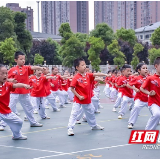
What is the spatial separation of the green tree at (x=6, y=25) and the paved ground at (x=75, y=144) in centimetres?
3419

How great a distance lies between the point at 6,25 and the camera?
4253 cm

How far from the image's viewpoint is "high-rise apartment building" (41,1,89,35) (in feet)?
365

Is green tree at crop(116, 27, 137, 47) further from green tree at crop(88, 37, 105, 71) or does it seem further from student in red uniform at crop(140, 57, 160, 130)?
student in red uniform at crop(140, 57, 160, 130)

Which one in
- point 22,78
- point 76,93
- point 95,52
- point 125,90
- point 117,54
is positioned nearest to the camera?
point 76,93

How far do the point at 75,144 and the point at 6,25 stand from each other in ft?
121

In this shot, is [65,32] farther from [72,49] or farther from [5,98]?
[5,98]

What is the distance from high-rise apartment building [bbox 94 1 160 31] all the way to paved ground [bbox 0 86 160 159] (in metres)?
95.4

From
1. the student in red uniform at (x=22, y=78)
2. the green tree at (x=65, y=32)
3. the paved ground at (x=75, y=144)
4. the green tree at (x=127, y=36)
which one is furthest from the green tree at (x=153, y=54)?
the student in red uniform at (x=22, y=78)

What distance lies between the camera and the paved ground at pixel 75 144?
638cm

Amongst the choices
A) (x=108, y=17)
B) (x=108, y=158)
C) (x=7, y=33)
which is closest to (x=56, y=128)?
(x=108, y=158)

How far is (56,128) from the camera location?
9461 mm

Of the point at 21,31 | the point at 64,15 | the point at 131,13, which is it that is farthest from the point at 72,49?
the point at 64,15

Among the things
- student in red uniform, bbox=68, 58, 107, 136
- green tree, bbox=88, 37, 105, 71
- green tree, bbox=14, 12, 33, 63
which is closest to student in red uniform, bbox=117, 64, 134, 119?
student in red uniform, bbox=68, 58, 107, 136

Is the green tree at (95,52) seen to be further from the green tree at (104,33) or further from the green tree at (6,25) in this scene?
the green tree at (104,33)
